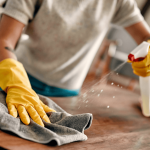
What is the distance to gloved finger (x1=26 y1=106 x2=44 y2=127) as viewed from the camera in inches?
23.7

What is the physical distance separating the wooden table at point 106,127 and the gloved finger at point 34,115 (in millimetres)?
105

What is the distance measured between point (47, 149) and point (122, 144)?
0.33 metres

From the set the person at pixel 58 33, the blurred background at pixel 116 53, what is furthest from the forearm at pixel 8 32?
the blurred background at pixel 116 53

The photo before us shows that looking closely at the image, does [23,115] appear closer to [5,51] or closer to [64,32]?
[5,51]

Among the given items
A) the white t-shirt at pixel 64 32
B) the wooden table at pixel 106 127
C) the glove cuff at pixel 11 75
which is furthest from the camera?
the white t-shirt at pixel 64 32

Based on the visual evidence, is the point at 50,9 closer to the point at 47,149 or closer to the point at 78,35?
the point at 78,35

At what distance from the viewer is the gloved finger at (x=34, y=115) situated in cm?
60

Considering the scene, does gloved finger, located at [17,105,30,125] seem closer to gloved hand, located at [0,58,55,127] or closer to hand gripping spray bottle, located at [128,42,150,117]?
gloved hand, located at [0,58,55,127]

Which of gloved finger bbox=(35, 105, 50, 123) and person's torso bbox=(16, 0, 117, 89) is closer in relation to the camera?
gloved finger bbox=(35, 105, 50, 123)

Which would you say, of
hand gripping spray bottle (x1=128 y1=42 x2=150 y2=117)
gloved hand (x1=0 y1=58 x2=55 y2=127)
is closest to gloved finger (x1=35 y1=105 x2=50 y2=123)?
gloved hand (x1=0 y1=58 x2=55 y2=127)

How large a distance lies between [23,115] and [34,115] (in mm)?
41

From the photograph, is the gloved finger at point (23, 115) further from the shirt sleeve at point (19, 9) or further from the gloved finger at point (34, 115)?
the shirt sleeve at point (19, 9)

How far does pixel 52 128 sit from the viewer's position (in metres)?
0.60

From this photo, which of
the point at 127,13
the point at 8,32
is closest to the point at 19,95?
the point at 8,32
